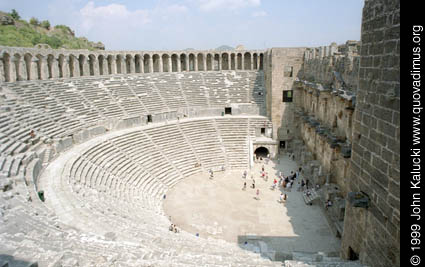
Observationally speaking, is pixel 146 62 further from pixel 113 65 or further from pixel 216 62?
pixel 216 62

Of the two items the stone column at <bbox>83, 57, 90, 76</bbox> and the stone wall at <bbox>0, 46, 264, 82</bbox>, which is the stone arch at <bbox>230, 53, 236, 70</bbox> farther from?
the stone column at <bbox>83, 57, 90, 76</bbox>

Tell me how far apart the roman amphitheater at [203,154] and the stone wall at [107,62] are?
4.1 inches

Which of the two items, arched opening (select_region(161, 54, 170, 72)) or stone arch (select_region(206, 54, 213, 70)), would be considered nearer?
arched opening (select_region(161, 54, 170, 72))

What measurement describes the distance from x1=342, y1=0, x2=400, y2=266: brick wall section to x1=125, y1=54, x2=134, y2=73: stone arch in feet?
81.7

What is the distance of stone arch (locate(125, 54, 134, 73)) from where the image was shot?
29281mm

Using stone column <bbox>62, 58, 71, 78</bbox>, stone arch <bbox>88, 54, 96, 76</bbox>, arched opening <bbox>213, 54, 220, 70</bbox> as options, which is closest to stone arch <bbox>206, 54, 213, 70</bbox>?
arched opening <bbox>213, 54, 220, 70</bbox>

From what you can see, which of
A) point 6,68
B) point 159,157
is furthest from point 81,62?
point 159,157

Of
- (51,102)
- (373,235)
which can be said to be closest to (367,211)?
(373,235)

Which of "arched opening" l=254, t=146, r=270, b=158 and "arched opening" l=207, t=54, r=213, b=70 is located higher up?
"arched opening" l=207, t=54, r=213, b=70

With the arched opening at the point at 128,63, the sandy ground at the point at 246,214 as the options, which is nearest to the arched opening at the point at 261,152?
the sandy ground at the point at 246,214

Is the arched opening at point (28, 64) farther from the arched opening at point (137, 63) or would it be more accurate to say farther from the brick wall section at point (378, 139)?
the brick wall section at point (378, 139)

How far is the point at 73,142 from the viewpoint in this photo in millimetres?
19266
